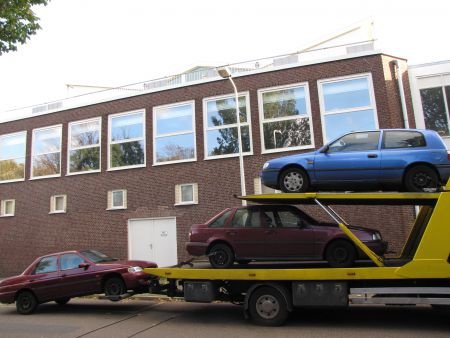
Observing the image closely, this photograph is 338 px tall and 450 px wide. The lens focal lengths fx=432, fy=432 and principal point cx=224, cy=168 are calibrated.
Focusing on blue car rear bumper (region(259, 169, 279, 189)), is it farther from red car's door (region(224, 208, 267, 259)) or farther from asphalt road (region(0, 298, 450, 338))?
asphalt road (region(0, 298, 450, 338))

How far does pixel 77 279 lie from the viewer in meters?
10.5

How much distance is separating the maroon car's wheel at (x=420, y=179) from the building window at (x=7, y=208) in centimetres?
1933

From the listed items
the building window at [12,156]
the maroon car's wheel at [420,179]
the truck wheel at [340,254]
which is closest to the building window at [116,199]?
the building window at [12,156]

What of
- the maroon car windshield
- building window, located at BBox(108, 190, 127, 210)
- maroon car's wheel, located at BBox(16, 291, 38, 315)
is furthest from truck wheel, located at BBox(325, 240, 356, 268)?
building window, located at BBox(108, 190, 127, 210)

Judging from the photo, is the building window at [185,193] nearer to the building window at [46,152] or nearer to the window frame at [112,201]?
the window frame at [112,201]

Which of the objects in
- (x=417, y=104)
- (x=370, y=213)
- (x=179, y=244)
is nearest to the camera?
(x=370, y=213)

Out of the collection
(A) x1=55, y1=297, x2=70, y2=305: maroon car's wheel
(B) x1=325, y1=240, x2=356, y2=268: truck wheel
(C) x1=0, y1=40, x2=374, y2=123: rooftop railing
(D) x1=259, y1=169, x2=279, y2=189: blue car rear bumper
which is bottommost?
(A) x1=55, y1=297, x2=70, y2=305: maroon car's wheel

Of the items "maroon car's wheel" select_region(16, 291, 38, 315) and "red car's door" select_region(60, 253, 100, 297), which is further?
"maroon car's wheel" select_region(16, 291, 38, 315)

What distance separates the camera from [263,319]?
8125mm

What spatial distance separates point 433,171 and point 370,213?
23.8ft

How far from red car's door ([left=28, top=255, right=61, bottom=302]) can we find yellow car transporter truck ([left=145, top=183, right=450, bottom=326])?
3404 millimetres

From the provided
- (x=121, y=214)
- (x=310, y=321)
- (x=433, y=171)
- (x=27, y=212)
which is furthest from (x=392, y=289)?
(x=27, y=212)

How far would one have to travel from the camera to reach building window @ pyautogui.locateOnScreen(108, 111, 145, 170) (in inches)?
753

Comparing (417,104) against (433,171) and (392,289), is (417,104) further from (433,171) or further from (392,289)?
(392,289)
